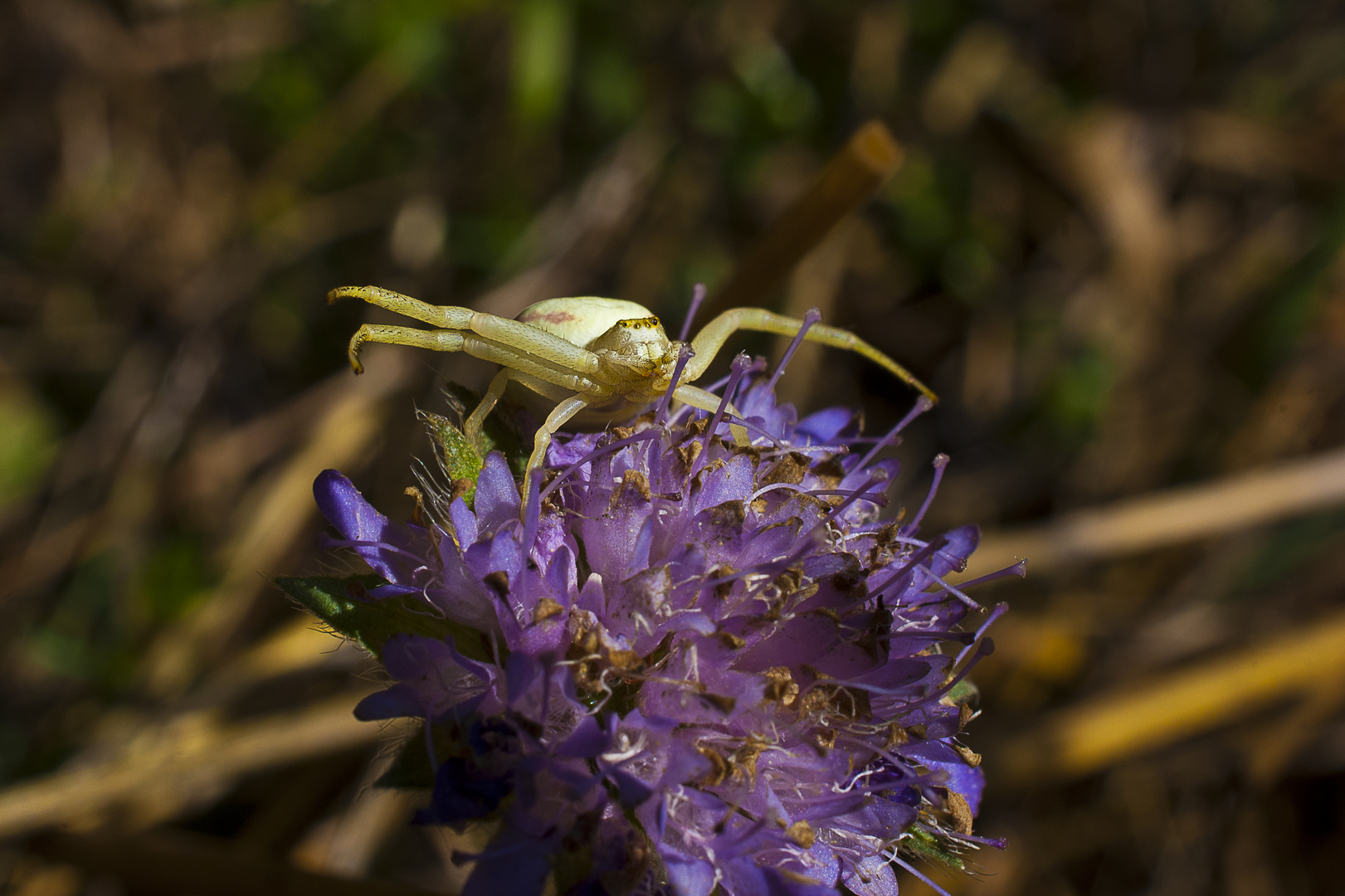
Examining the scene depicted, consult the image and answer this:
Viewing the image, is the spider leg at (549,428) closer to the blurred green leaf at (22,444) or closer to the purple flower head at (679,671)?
the purple flower head at (679,671)

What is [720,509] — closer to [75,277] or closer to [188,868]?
[188,868]

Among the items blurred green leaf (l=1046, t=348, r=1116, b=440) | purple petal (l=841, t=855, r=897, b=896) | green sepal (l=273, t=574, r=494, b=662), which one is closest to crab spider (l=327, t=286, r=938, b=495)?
green sepal (l=273, t=574, r=494, b=662)

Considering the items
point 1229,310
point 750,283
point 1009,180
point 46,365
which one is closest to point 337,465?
point 46,365

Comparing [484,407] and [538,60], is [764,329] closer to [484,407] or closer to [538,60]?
[484,407]

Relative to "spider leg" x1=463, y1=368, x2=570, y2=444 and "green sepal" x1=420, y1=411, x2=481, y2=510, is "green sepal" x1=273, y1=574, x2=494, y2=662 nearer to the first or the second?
"green sepal" x1=420, y1=411, x2=481, y2=510

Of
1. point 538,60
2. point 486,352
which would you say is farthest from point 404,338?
point 538,60

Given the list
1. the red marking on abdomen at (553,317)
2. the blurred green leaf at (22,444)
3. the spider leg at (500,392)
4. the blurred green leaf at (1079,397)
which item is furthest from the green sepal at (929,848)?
the blurred green leaf at (22,444)

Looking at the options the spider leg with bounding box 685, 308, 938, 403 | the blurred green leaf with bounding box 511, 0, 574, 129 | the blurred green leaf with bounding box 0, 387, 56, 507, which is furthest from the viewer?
the blurred green leaf with bounding box 511, 0, 574, 129
